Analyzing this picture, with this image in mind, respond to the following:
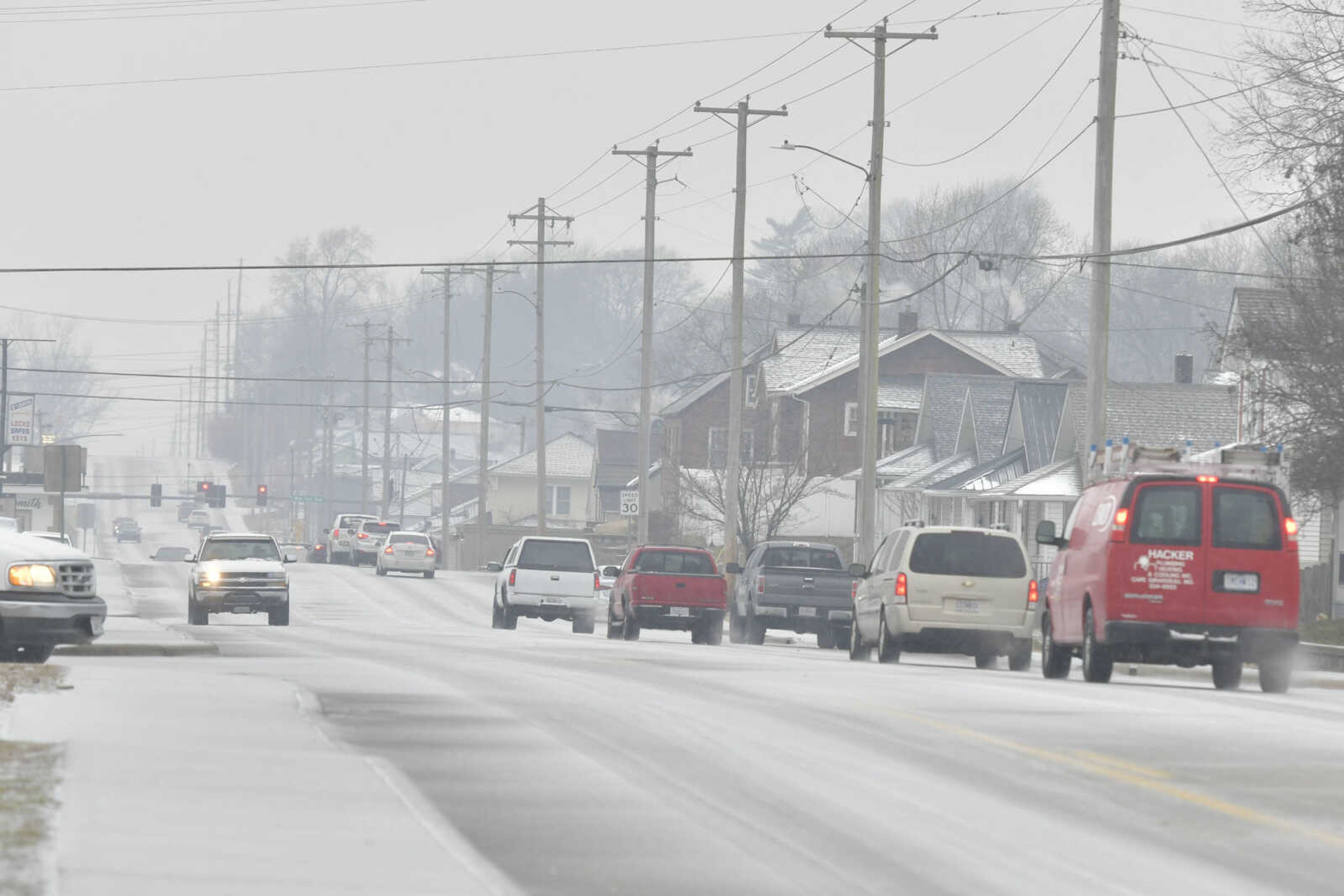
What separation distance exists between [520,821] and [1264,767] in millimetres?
4813

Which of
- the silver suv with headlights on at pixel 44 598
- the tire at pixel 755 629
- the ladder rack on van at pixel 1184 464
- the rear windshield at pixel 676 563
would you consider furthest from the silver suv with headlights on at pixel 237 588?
the silver suv with headlights on at pixel 44 598

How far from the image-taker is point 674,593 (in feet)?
124

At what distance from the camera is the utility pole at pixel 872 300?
139ft

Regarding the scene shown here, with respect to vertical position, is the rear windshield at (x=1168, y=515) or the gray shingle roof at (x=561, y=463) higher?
the gray shingle roof at (x=561, y=463)

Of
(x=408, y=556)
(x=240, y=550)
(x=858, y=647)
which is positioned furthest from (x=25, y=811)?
(x=408, y=556)

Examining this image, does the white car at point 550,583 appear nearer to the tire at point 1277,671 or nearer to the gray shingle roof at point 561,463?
the tire at point 1277,671

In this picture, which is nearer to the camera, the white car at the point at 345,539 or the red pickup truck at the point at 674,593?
the red pickup truck at the point at 674,593

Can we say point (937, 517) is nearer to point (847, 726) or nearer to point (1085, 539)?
point (1085, 539)

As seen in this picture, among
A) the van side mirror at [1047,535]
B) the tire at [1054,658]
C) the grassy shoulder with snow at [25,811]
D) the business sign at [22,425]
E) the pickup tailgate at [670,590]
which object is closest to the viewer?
the grassy shoulder with snow at [25,811]

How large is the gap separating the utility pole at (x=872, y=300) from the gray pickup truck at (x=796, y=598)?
3104 millimetres

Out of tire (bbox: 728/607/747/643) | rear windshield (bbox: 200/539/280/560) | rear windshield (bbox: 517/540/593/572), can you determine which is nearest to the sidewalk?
tire (bbox: 728/607/747/643)

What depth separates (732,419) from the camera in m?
53.4

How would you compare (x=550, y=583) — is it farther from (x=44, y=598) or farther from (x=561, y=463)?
(x=561, y=463)

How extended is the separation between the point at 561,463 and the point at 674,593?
86.9m
